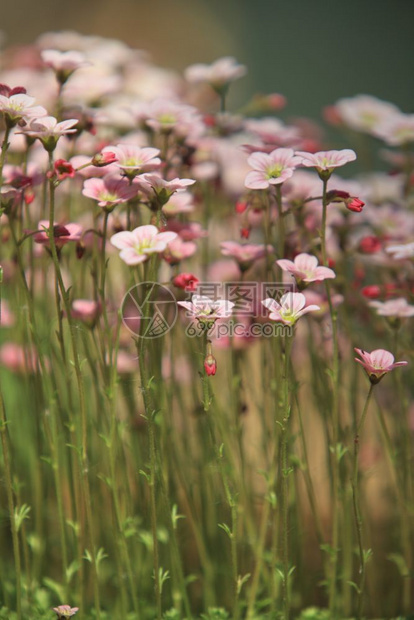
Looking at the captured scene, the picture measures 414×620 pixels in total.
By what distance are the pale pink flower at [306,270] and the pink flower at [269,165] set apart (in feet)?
0.42

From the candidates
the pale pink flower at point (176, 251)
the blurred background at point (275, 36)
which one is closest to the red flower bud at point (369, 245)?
the pale pink flower at point (176, 251)

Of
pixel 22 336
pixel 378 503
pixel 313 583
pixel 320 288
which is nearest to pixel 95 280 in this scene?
pixel 22 336

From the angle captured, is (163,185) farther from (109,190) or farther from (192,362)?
(192,362)

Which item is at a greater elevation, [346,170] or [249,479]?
[346,170]

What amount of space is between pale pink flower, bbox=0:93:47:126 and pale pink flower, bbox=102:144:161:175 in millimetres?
116

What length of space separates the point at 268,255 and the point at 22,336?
504 mm

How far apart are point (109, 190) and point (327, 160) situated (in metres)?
0.34

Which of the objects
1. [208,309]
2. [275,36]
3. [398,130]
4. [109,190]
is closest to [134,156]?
[109,190]

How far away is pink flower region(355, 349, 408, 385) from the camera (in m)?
0.99

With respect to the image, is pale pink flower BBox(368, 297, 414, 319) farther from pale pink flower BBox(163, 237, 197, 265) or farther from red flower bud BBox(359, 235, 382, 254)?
pale pink flower BBox(163, 237, 197, 265)

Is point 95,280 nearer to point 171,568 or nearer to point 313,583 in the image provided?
point 171,568

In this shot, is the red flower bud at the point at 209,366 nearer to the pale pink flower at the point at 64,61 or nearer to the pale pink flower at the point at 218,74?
the pale pink flower at the point at 64,61

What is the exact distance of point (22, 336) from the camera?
1.33 metres

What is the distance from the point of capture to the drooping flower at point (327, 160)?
1022 mm
